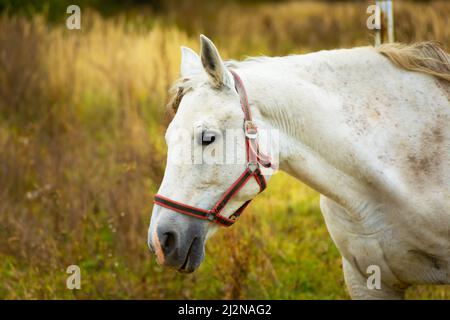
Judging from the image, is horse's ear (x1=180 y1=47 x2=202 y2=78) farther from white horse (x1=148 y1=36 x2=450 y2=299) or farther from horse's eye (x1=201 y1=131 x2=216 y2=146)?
horse's eye (x1=201 y1=131 x2=216 y2=146)

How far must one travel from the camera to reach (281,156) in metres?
2.79

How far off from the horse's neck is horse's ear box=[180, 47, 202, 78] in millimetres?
228

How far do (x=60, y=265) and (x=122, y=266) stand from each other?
495mm

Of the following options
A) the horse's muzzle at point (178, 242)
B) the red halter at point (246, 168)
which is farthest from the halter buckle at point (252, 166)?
the horse's muzzle at point (178, 242)

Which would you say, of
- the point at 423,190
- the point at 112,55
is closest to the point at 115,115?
the point at 112,55

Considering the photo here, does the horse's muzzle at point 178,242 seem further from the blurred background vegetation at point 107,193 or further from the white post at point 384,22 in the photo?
the white post at point 384,22

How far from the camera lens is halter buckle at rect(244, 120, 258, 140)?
8.72ft

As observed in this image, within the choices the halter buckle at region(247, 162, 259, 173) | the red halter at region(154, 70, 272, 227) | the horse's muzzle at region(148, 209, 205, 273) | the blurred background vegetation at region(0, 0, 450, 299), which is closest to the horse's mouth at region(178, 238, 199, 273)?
the horse's muzzle at region(148, 209, 205, 273)

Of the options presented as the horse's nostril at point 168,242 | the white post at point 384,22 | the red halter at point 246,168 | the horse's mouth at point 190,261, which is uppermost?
the white post at point 384,22

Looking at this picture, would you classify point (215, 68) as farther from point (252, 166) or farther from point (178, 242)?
point (178, 242)

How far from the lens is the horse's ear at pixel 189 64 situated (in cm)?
285
